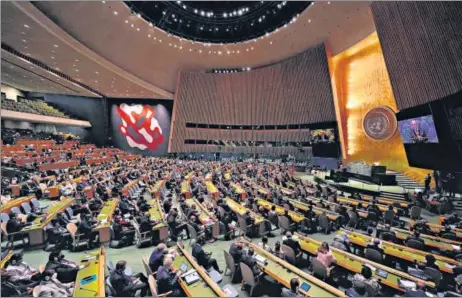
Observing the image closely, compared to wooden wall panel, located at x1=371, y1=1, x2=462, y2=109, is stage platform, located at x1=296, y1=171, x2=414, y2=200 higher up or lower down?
lower down

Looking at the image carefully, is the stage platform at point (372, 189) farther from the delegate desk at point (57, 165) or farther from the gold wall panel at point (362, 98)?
the delegate desk at point (57, 165)

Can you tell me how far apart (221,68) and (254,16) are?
9.38m

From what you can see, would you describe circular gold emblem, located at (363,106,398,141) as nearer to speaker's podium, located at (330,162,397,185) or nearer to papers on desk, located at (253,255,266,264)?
speaker's podium, located at (330,162,397,185)

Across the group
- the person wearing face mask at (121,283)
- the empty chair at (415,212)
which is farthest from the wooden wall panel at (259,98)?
the person wearing face mask at (121,283)

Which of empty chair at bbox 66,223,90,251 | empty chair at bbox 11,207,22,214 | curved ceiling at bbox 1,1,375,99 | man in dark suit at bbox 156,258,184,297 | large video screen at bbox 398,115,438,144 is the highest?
curved ceiling at bbox 1,1,375,99

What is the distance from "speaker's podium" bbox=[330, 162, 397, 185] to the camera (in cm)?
1745

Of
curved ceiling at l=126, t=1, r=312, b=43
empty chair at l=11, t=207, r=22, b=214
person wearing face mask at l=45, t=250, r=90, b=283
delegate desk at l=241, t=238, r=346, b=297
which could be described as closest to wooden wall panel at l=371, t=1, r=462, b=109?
delegate desk at l=241, t=238, r=346, b=297

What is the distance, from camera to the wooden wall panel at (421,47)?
10820 millimetres

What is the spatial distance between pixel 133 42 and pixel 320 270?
925 inches

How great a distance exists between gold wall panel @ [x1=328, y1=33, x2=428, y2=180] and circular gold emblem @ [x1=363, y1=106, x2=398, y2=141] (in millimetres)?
332

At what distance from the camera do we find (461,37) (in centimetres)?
1033

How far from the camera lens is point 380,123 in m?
22.3

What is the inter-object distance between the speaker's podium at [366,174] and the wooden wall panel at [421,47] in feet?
15.2

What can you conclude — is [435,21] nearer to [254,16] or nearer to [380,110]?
[380,110]
